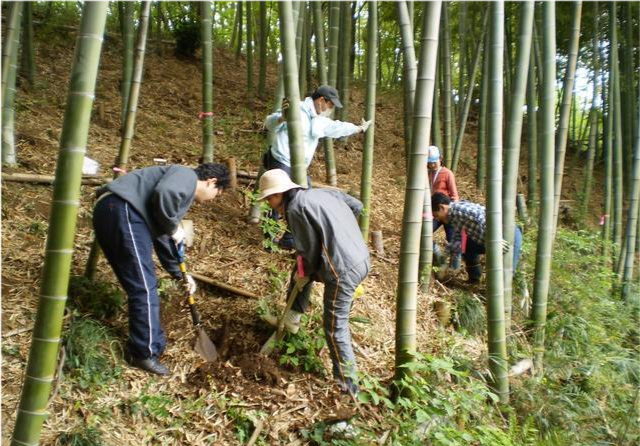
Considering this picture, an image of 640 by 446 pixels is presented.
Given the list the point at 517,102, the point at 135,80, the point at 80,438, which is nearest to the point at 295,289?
the point at 80,438

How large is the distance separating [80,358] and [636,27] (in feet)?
31.8

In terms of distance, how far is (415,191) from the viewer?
2.47m

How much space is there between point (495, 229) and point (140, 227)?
2174mm

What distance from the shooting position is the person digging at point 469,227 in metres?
4.39

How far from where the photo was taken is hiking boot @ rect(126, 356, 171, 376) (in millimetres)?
2814

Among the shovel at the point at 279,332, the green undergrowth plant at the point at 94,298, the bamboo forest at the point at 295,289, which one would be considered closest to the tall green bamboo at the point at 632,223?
the bamboo forest at the point at 295,289

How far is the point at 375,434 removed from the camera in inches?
102

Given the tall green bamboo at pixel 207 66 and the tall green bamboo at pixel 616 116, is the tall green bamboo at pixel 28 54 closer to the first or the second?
the tall green bamboo at pixel 207 66

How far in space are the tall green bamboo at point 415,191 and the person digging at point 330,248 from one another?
0.32 metres

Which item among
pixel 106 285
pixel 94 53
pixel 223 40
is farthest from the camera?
pixel 223 40

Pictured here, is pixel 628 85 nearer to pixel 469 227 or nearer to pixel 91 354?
pixel 469 227

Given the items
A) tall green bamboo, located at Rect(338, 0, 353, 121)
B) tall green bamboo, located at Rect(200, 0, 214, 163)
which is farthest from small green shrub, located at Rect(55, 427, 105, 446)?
tall green bamboo, located at Rect(338, 0, 353, 121)

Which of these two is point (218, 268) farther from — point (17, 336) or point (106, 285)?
point (17, 336)

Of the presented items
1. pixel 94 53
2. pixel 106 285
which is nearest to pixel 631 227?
pixel 106 285
